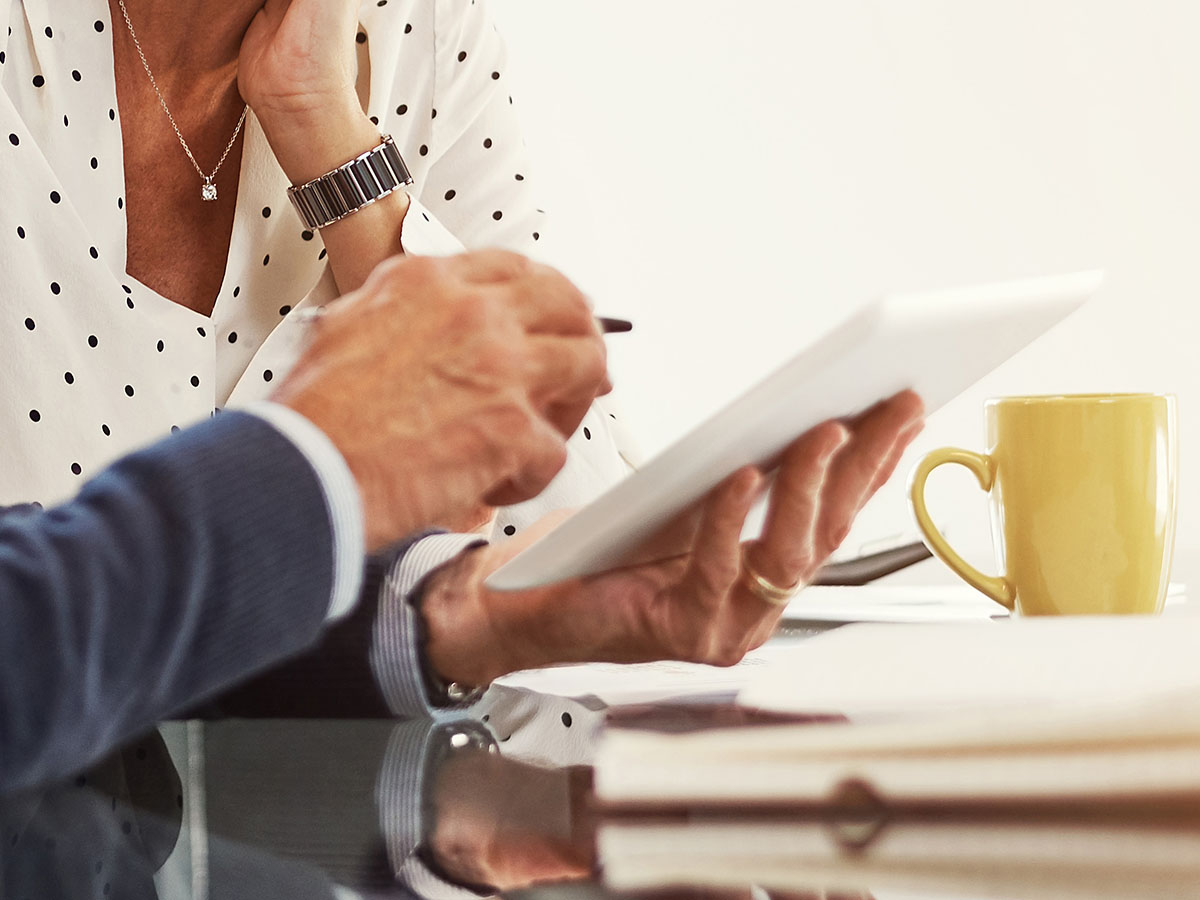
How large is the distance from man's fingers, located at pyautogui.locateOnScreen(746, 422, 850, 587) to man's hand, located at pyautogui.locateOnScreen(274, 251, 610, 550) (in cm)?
9

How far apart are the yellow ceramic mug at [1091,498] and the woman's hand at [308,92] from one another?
0.63m

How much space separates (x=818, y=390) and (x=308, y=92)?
80 centimetres

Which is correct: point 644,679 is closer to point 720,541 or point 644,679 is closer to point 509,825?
point 720,541

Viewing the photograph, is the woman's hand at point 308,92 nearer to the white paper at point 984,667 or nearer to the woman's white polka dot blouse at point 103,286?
the woman's white polka dot blouse at point 103,286

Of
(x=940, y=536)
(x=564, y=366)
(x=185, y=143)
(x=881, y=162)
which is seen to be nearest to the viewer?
(x=564, y=366)

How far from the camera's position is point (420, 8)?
1.29 metres

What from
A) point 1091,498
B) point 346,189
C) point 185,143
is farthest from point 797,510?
point 185,143

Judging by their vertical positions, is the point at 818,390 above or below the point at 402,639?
above

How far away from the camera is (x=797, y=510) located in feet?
1.84

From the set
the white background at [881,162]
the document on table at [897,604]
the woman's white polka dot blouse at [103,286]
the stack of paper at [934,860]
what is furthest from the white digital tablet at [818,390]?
the white background at [881,162]

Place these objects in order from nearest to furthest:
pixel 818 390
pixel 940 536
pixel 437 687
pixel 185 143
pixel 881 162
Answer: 1. pixel 818 390
2. pixel 437 687
3. pixel 940 536
4. pixel 185 143
5. pixel 881 162

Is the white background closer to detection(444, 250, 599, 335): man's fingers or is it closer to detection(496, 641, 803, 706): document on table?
detection(496, 641, 803, 706): document on table

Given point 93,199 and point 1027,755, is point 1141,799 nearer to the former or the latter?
point 1027,755

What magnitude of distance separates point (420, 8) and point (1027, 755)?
1.11m
